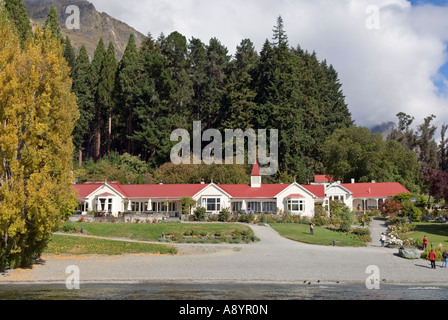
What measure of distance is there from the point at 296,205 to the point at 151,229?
1853cm

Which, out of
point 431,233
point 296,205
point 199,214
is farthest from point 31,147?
Result: point 431,233

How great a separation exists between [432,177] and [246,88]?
3454cm

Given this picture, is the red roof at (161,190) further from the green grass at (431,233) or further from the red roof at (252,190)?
the green grass at (431,233)

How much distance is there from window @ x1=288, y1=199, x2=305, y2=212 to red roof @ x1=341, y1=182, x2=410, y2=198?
1826 centimetres

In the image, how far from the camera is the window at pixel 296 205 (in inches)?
2160

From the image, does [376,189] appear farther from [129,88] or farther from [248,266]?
[248,266]

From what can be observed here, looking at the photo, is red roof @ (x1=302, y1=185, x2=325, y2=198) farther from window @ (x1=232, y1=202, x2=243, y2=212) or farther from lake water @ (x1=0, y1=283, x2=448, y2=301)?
lake water @ (x1=0, y1=283, x2=448, y2=301)

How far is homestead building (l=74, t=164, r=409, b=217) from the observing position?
55.0 m

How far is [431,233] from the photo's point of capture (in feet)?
144

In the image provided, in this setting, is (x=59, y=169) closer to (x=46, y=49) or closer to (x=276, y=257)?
(x=46, y=49)

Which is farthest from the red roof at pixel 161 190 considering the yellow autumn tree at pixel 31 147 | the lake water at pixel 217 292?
the lake water at pixel 217 292

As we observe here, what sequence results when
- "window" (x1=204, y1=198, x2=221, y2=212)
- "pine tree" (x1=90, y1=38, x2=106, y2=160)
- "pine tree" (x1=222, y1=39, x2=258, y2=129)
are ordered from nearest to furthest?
"window" (x1=204, y1=198, x2=221, y2=212), "pine tree" (x1=222, y1=39, x2=258, y2=129), "pine tree" (x1=90, y1=38, x2=106, y2=160)

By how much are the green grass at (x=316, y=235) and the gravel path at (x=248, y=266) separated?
1708mm

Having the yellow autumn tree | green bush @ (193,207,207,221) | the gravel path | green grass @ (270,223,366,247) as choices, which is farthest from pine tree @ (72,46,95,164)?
the yellow autumn tree
